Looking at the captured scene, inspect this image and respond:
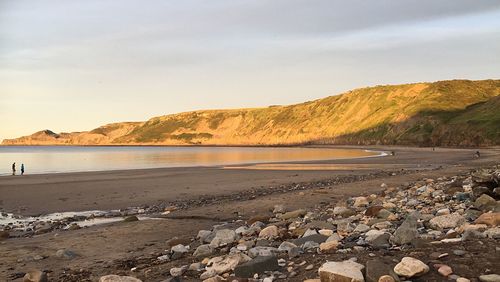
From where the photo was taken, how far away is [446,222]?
8.57 meters

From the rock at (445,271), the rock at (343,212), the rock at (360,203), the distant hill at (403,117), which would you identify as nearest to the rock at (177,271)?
the rock at (445,271)

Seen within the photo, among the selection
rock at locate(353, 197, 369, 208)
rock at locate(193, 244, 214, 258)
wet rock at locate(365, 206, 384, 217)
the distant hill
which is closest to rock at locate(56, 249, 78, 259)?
rock at locate(193, 244, 214, 258)

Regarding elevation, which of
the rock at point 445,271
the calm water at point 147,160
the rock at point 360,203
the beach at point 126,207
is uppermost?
the rock at point 445,271

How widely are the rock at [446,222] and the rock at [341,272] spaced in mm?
3363

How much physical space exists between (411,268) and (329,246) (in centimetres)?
211

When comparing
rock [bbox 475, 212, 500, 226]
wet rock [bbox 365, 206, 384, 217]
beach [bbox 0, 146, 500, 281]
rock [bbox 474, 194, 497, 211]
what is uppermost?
rock [bbox 475, 212, 500, 226]

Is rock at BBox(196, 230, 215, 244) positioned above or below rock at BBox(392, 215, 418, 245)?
below

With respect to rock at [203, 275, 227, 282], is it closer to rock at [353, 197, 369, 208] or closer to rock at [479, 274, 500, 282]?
rock at [479, 274, 500, 282]

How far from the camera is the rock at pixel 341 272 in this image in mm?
5554

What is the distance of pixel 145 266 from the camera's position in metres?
8.44

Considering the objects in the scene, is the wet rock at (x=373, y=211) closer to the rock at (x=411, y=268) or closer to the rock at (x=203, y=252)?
the rock at (x=203, y=252)

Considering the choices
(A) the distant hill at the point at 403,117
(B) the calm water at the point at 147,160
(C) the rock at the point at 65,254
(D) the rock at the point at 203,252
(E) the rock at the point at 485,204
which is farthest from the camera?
(A) the distant hill at the point at 403,117

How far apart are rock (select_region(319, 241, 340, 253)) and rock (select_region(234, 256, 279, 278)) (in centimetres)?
110

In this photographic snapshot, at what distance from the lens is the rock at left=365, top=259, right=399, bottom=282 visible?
18.1 ft
